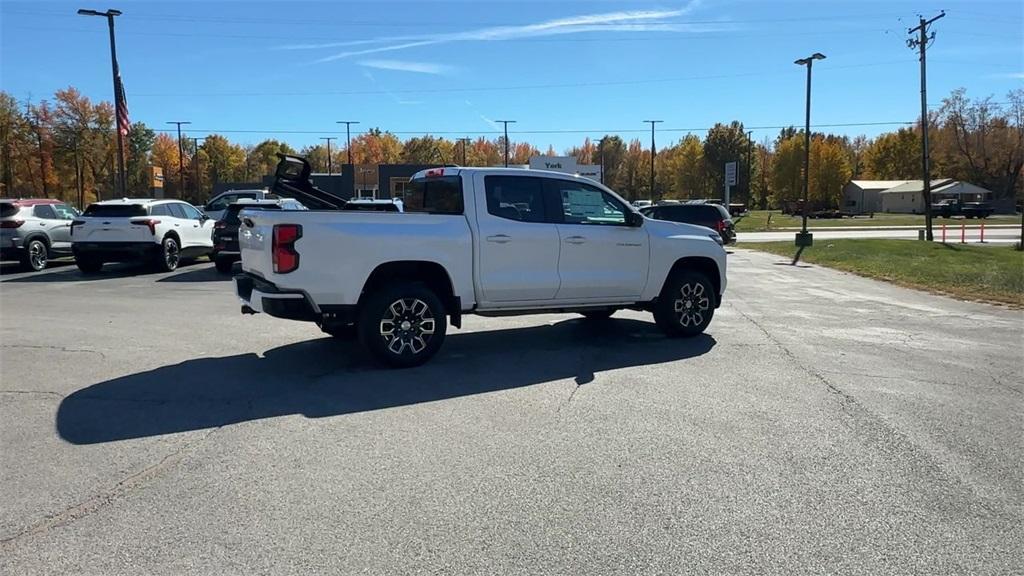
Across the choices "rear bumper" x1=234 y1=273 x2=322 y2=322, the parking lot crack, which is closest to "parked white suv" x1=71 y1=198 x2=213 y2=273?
"rear bumper" x1=234 y1=273 x2=322 y2=322

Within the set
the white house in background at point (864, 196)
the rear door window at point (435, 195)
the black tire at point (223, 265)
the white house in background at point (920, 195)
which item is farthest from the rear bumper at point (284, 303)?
the white house in background at point (864, 196)

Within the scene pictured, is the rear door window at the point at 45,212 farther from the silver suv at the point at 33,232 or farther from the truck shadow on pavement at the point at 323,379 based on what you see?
the truck shadow on pavement at the point at 323,379

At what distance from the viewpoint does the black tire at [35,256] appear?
16641 millimetres

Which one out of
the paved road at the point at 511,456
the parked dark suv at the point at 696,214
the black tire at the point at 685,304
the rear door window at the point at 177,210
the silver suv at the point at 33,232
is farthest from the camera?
the parked dark suv at the point at 696,214

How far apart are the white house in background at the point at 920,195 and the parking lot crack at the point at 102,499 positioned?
93.7m

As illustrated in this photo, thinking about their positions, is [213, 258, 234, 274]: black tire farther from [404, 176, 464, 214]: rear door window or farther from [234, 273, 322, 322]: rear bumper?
[234, 273, 322, 322]: rear bumper

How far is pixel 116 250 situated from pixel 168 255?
1107 mm

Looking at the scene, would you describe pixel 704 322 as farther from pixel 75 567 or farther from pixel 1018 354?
pixel 75 567

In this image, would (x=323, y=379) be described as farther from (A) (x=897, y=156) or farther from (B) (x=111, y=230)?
(A) (x=897, y=156)

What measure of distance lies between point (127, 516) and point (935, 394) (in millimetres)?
6399

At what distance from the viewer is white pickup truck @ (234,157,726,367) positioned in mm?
6480

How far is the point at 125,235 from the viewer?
15625 millimetres

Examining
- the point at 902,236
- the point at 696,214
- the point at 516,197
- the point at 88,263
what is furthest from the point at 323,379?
the point at 902,236

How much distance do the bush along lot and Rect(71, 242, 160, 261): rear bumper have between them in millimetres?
17014
